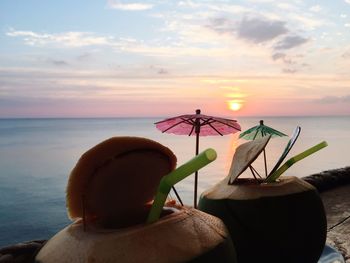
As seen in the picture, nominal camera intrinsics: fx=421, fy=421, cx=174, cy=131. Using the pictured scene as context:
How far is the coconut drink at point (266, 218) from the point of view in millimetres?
1979

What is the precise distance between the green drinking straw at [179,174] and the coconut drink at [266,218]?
71cm

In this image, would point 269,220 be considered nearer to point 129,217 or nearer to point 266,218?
point 266,218

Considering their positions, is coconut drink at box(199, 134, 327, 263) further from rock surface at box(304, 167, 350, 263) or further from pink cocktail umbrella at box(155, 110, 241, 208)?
rock surface at box(304, 167, 350, 263)

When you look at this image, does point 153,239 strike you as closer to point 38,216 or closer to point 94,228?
point 94,228

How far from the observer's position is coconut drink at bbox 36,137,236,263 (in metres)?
1.24

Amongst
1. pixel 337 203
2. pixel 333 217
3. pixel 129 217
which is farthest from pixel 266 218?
pixel 337 203

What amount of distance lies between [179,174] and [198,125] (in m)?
1.59

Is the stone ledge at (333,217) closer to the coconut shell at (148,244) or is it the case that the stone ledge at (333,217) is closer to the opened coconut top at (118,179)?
the coconut shell at (148,244)

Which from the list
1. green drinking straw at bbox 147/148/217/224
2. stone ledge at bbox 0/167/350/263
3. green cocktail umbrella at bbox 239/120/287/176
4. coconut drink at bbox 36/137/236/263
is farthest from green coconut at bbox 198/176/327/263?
green cocktail umbrella at bbox 239/120/287/176

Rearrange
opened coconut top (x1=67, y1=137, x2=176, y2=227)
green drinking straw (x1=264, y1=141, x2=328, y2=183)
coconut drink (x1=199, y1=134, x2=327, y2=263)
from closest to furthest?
opened coconut top (x1=67, y1=137, x2=176, y2=227) < coconut drink (x1=199, y1=134, x2=327, y2=263) < green drinking straw (x1=264, y1=141, x2=328, y2=183)

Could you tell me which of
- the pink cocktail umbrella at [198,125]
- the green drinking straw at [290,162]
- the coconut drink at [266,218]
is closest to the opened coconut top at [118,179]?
the coconut drink at [266,218]

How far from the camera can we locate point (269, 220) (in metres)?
1.98

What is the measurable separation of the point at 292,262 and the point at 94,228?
1105 mm

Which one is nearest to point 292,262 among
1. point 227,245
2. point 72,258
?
point 227,245
